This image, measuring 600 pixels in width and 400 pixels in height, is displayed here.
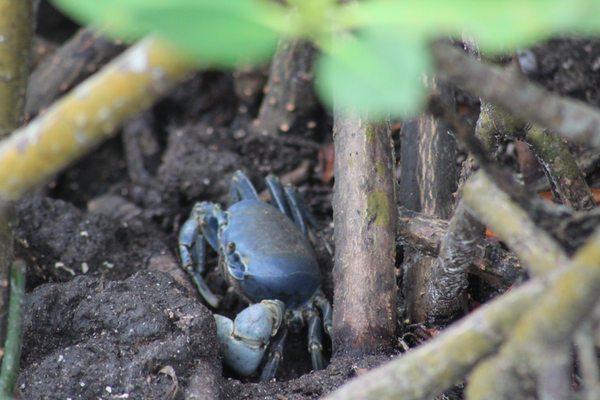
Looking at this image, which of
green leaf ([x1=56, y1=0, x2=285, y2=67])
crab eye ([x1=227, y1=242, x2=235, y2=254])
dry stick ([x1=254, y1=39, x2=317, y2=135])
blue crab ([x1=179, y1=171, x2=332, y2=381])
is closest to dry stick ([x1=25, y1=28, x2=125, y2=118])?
dry stick ([x1=254, y1=39, x2=317, y2=135])

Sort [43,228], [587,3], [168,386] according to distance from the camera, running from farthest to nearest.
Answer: [43,228]
[168,386]
[587,3]

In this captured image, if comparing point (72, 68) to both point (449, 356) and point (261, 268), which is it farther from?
point (449, 356)

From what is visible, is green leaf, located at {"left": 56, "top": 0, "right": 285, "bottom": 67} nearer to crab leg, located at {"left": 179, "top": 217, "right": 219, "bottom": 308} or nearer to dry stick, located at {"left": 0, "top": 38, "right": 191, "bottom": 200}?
dry stick, located at {"left": 0, "top": 38, "right": 191, "bottom": 200}

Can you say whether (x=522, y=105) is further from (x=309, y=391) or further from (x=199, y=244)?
(x=199, y=244)

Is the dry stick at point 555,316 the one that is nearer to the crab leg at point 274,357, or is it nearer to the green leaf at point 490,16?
the green leaf at point 490,16

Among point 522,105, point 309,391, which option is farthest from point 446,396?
point 522,105
